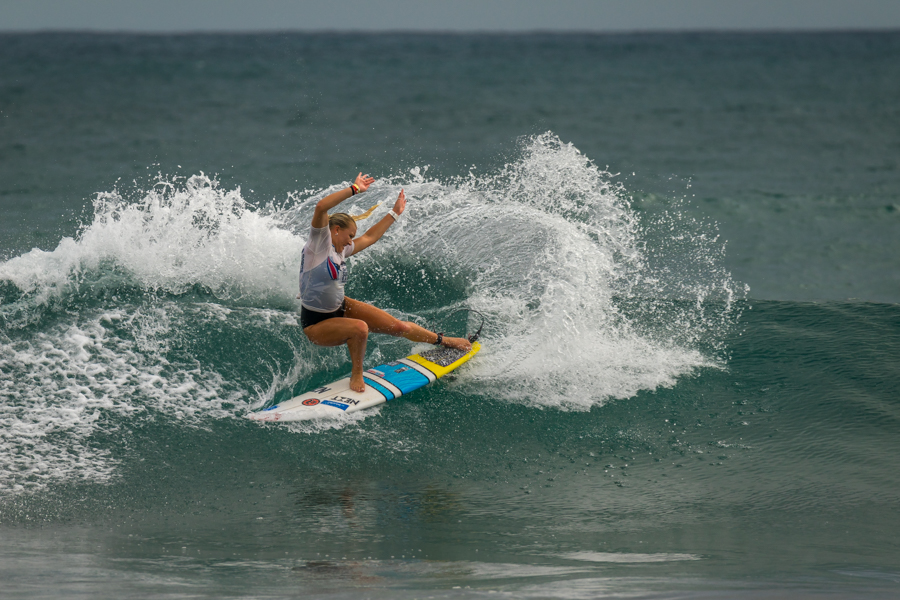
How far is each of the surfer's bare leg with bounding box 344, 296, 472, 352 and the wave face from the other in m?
0.32

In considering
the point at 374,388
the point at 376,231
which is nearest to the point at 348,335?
the point at 374,388

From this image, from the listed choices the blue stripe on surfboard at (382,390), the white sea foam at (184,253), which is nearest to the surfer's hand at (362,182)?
the blue stripe on surfboard at (382,390)

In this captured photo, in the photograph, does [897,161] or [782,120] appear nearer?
[897,161]

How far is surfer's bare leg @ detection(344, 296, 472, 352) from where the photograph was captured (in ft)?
22.3

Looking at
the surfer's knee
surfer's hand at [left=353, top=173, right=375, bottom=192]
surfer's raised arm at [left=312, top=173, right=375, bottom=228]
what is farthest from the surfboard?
surfer's hand at [left=353, top=173, right=375, bottom=192]

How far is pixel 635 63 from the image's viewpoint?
189ft

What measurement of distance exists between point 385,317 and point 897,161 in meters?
19.7

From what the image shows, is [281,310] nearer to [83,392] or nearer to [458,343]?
[458,343]

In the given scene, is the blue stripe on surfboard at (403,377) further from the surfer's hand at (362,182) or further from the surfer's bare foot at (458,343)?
the surfer's hand at (362,182)

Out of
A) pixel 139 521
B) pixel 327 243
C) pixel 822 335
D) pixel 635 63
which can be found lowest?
pixel 139 521

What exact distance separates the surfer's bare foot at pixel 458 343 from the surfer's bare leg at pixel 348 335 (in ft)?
3.25

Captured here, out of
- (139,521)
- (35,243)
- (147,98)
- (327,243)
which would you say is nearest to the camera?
(139,521)

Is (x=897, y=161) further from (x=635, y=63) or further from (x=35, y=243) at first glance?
(x=635, y=63)

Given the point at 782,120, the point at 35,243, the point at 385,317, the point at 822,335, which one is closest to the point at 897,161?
the point at 782,120
